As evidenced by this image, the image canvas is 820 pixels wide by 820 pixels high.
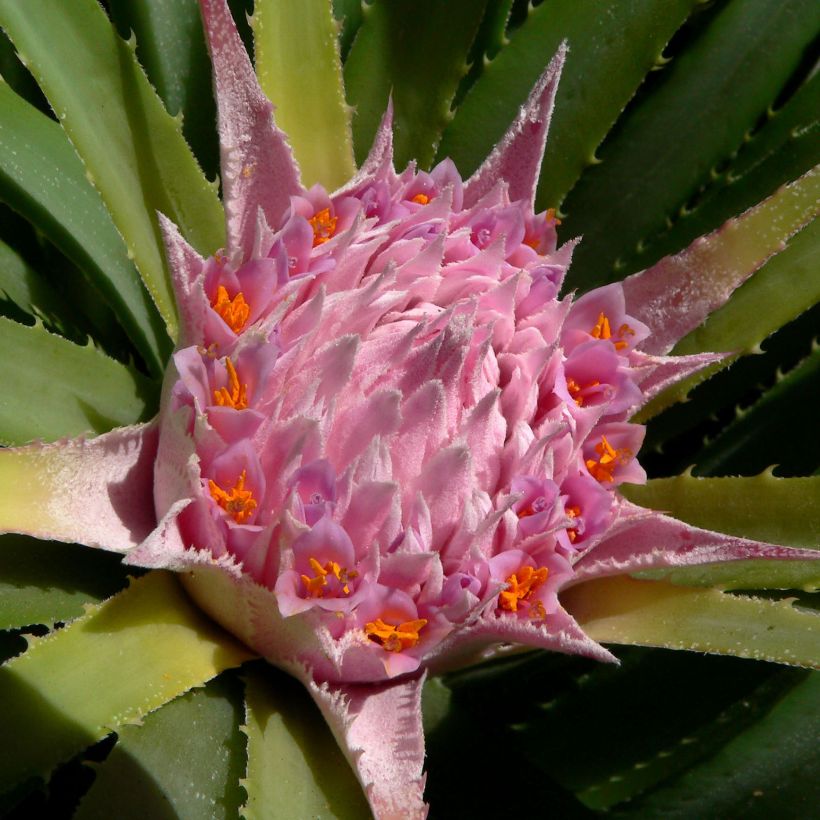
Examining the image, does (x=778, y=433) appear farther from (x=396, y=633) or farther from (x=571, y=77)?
(x=396, y=633)

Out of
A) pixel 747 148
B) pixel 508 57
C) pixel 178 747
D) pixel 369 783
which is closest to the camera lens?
pixel 369 783

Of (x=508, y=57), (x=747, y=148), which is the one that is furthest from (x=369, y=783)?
(x=747, y=148)

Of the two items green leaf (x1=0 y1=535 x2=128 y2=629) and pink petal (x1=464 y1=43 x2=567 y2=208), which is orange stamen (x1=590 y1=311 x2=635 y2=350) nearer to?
pink petal (x1=464 y1=43 x2=567 y2=208)

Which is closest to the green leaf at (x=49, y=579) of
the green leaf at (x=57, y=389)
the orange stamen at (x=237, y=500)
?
the green leaf at (x=57, y=389)

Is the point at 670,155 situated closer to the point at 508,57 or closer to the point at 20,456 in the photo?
the point at 508,57

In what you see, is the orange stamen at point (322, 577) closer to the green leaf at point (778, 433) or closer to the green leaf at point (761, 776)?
the green leaf at point (761, 776)

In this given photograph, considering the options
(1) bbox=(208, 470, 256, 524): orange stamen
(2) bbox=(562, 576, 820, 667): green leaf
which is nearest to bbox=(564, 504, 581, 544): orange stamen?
(2) bbox=(562, 576, 820, 667): green leaf

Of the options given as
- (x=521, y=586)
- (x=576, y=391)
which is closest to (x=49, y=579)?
(x=521, y=586)
